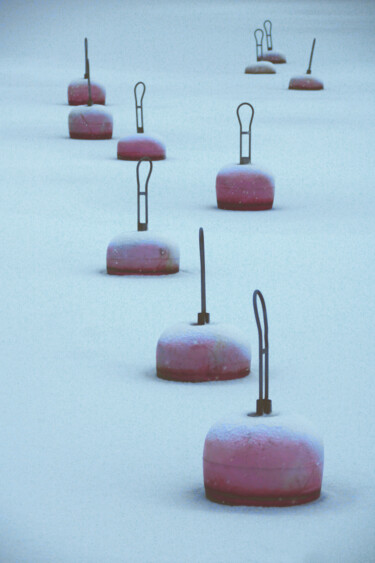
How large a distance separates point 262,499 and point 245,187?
8.99 metres

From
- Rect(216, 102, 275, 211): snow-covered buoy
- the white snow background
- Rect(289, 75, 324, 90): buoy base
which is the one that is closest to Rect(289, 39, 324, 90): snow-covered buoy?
Rect(289, 75, 324, 90): buoy base

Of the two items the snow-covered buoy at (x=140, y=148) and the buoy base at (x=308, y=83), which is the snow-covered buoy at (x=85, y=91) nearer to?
the buoy base at (x=308, y=83)

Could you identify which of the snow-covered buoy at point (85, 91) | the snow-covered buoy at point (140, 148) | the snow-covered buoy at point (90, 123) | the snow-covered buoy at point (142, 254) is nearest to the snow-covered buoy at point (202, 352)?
the snow-covered buoy at point (142, 254)

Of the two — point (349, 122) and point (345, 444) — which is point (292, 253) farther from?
point (349, 122)

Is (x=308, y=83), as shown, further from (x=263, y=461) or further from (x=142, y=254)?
(x=263, y=461)

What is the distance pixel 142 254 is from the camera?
35.8 feet

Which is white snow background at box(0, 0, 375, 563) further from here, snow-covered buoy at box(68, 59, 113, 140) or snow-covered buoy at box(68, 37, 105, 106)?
snow-covered buoy at box(68, 37, 105, 106)

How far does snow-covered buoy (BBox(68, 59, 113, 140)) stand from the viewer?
20.3 meters

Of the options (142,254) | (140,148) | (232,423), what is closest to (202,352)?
(232,423)

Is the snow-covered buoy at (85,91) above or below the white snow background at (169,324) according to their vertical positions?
above

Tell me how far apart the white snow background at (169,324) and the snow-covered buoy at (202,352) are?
0.34 ft

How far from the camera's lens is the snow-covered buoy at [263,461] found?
5613 mm

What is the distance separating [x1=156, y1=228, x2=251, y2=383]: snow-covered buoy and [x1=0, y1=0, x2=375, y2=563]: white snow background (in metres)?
0.10

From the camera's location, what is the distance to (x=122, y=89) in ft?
90.2
